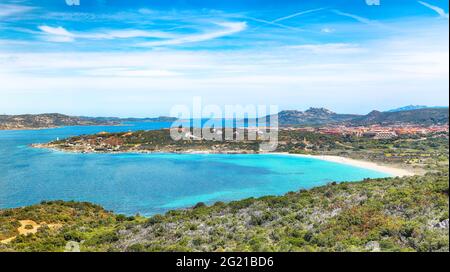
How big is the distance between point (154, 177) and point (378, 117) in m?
49.7

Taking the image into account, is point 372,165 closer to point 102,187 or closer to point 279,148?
point 279,148

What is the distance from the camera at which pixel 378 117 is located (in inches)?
2525

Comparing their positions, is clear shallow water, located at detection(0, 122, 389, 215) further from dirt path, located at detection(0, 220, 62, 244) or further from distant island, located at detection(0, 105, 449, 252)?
distant island, located at detection(0, 105, 449, 252)

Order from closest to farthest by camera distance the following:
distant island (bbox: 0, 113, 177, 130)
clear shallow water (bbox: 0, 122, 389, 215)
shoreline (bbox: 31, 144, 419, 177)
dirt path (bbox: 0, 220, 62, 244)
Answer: dirt path (bbox: 0, 220, 62, 244)
clear shallow water (bbox: 0, 122, 389, 215)
shoreline (bbox: 31, 144, 419, 177)
distant island (bbox: 0, 113, 177, 130)

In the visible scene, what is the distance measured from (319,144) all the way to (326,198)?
34.3m

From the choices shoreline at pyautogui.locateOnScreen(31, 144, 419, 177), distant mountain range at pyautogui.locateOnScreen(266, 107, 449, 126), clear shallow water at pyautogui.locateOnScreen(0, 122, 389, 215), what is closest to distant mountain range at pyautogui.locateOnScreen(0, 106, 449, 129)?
distant mountain range at pyautogui.locateOnScreen(266, 107, 449, 126)

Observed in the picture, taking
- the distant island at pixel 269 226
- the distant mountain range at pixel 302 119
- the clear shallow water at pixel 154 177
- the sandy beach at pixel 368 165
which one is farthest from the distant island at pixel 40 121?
the distant island at pixel 269 226

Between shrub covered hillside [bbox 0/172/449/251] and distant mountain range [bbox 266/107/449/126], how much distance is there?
6.84 meters

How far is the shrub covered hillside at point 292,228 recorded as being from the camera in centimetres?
515

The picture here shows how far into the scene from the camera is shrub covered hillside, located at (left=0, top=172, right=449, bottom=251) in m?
5.15

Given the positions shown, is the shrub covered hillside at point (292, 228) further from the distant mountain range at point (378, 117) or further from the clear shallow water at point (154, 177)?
the clear shallow water at point (154, 177)

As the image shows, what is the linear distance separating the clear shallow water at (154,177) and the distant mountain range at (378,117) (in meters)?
9.88

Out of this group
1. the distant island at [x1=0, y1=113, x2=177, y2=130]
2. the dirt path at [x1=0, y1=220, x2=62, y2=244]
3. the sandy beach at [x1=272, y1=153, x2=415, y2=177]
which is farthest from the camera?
A: the distant island at [x1=0, y1=113, x2=177, y2=130]
